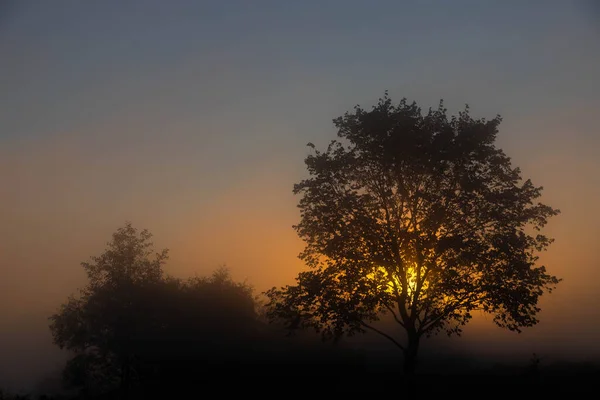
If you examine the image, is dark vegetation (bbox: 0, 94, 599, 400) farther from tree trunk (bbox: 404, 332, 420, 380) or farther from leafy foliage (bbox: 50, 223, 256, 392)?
leafy foliage (bbox: 50, 223, 256, 392)

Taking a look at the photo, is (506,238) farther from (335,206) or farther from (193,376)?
(193,376)

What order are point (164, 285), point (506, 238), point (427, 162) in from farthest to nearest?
point (164, 285)
point (427, 162)
point (506, 238)

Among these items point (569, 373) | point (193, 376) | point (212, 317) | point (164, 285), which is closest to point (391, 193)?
point (569, 373)

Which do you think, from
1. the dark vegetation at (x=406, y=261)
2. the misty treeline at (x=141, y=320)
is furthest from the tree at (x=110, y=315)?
the dark vegetation at (x=406, y=261)

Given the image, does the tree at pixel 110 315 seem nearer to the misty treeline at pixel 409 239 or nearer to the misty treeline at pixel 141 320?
the misty treeline at pixel 141 320

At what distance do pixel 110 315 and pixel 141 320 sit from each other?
A: 5037 millimetres

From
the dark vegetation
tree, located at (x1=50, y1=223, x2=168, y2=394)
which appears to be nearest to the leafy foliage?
tree, located at (x1=50, y1=223, x2=168, y2=394)

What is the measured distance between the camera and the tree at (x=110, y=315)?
64.8 m

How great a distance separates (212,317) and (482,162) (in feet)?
123

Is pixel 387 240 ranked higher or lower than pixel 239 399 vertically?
higher

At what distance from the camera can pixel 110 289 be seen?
6769 cm

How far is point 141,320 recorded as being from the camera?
209 feet

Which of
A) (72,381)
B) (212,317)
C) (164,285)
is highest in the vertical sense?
(164,285)

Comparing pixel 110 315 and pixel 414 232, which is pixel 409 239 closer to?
pixel 414 232
